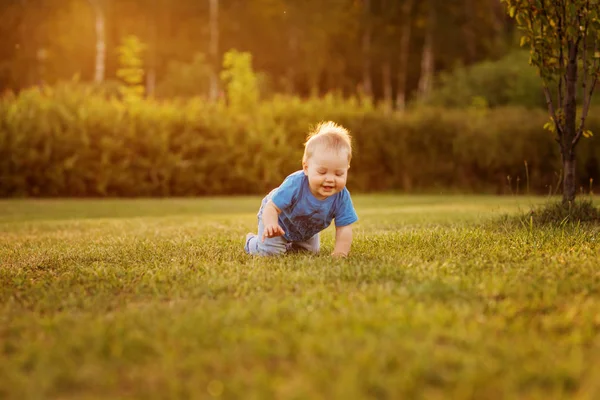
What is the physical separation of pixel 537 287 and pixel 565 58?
192 inches

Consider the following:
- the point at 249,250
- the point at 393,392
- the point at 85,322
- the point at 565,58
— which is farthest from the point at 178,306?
the point at 565,58

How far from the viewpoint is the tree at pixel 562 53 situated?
6809 mm

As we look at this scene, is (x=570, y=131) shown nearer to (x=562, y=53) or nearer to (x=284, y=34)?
(x=562, y=53)

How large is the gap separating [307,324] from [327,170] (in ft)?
7.24

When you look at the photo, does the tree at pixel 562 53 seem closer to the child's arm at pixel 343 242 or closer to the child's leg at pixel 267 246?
the child's arm at pixel 343 242

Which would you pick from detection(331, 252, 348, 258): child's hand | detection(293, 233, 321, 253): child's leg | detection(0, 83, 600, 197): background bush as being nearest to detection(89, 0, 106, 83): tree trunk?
detection(0, 83, 600, 197): background bush

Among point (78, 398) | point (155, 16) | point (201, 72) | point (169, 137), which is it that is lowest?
point (78, 398)

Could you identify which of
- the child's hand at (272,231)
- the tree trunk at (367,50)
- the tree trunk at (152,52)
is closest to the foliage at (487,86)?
the tree trunk at (367,50)

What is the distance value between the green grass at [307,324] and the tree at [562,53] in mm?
2358

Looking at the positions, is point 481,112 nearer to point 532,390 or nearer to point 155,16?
point 532,390

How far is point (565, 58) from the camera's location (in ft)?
24.1

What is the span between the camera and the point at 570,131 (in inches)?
276

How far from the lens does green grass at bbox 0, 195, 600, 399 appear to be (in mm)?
2049

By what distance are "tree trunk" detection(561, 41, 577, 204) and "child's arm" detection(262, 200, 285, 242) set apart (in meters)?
3.57
